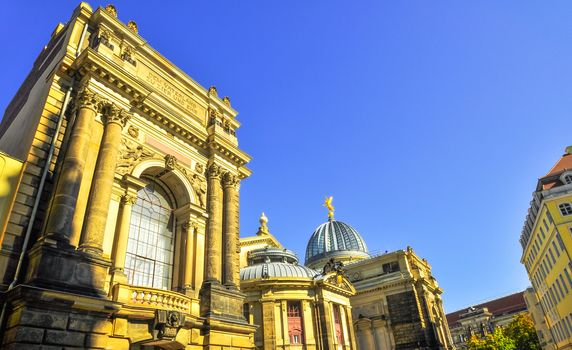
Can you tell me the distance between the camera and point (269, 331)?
30906 mm

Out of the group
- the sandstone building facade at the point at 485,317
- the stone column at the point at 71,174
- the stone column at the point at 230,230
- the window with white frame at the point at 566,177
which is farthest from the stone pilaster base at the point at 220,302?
the sandstone building facade at the point at 485,317

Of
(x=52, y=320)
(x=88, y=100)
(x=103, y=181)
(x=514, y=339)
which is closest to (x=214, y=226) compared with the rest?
(x=103, y=181)

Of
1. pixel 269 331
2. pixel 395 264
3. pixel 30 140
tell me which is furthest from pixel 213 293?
pixel 395 264

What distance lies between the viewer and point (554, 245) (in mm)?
44094

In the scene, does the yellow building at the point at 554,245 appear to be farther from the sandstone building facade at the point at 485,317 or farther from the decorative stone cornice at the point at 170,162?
the decorative stone cornice at the point at 170,162

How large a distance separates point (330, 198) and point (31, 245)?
67.7 m

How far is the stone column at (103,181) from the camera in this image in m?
13.6

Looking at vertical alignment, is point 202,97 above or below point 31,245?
above

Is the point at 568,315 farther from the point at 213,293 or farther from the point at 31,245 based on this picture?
the point at 31,245

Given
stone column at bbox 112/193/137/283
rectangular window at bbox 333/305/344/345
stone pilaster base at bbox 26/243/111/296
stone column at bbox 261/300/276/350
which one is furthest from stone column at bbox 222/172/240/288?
rectangular window at bbox 333/305/344/345

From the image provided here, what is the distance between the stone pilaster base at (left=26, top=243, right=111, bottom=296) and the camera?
455 inches

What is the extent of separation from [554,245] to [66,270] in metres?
51.0

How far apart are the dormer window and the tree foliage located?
89.9 ft

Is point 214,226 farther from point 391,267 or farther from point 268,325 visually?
point 391,267
